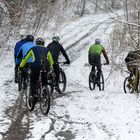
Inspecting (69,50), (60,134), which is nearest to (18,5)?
(69,50)

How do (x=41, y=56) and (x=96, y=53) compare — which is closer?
(x=41, y=56)

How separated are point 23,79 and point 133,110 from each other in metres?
4.14

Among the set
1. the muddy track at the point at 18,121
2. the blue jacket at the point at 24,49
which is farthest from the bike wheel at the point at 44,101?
the blue jacket at the point at 24,49

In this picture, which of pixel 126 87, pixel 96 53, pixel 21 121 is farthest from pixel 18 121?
pixel 126 87

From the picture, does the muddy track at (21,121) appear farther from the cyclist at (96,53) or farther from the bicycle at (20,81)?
the cyclist at (96,53)

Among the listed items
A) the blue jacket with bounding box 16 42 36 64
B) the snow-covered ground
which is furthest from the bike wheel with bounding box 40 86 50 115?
the blue jacket with bounding box 16 42 36 64

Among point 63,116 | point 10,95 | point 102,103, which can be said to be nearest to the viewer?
point 63,116

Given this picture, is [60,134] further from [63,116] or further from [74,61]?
[74,61]

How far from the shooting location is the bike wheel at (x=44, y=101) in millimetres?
11164

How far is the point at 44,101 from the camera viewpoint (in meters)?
11.3

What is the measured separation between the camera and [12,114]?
36.8 ft

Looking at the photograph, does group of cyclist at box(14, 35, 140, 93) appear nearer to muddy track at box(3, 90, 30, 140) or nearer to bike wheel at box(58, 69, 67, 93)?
bike wheel at box(58, 69, 67, 93)

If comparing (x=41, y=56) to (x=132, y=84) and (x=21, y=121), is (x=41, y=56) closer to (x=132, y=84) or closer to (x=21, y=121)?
(x=21, y=121)

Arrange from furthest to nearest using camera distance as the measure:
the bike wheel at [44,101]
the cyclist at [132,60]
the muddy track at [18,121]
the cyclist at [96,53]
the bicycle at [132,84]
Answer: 1. the cyclist at [96,53]
2. the bicycle at [132,84]
3. the cyclist at [132,60]
4. the bike wheel at [44,101]
5. the muddy track at [18,121]
